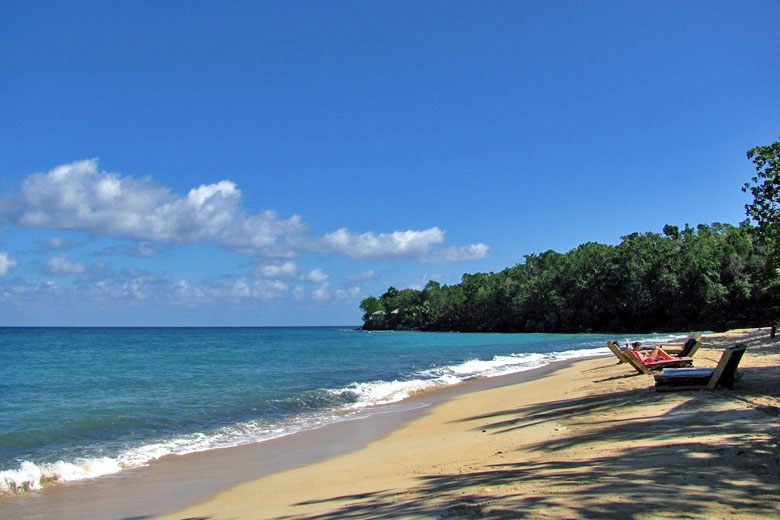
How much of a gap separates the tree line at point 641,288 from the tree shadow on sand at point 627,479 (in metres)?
32.9

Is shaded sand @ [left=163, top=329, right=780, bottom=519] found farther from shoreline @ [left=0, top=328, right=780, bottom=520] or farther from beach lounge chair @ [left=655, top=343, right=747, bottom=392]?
beach lounge chair @ [left=655, top=343, right=747, bottom=392]

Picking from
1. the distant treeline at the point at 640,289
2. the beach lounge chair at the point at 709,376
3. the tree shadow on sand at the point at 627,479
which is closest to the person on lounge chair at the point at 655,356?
the beach lounge chair at the point at 709,376

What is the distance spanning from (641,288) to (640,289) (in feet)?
0.64

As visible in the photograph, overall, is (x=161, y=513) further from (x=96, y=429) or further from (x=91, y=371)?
(x=91, y=371)

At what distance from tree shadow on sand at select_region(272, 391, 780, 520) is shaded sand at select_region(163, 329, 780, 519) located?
2cm

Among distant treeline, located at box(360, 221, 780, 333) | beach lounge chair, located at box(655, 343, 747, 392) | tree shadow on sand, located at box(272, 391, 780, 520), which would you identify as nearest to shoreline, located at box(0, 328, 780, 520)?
tree shadow on sand, located at box(272, 391, 780, 520)

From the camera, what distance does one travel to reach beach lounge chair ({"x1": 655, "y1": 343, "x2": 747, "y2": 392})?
33.6 feet

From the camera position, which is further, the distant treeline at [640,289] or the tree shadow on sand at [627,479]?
the distant treeline at [640,289]

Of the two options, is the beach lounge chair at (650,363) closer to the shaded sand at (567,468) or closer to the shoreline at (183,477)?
the shaded sand at (567,468)

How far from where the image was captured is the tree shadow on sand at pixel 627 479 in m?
4.44

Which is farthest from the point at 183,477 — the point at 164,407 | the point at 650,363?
the point at 650,363

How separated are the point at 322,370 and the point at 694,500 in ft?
77.0

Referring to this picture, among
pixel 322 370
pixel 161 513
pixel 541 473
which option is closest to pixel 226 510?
pixel 161 513

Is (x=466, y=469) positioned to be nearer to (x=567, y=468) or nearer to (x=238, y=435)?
(x=567, y=468)
